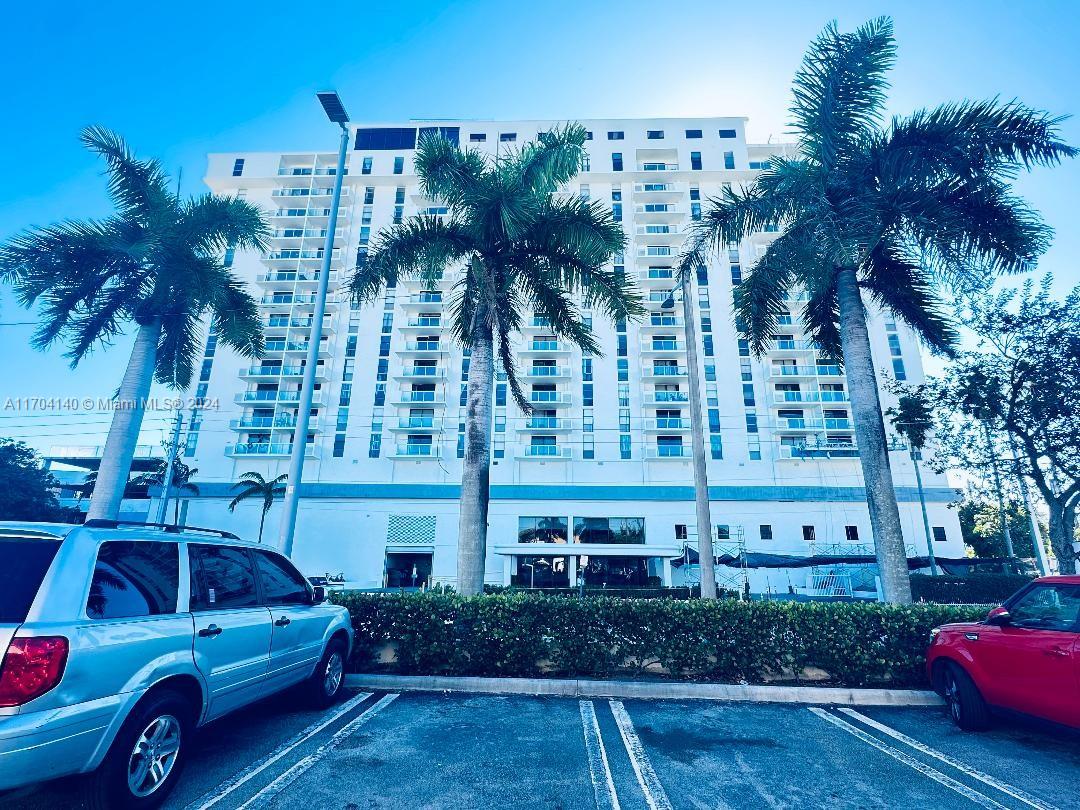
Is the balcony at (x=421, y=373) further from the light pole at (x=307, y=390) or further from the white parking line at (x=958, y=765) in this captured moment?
the white parking line at (x=958, y=765)

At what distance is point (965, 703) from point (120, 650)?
797 cm

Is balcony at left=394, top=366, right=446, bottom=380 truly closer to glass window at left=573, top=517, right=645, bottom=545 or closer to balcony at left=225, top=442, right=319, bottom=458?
balcony at left=225, top=442, right=319, bottom=458

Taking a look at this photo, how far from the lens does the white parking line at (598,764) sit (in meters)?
3.93

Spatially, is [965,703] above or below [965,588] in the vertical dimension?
below

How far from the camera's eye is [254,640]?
15.1ft

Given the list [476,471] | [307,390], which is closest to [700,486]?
[476,471]

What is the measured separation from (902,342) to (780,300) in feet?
125

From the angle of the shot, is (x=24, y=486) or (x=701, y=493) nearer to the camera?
(x=701, y=493)

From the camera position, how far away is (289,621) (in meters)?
5.18

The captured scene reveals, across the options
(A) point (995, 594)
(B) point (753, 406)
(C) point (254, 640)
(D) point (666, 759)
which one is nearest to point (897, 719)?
(D) point (666, 759)

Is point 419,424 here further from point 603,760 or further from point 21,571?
point 21,571

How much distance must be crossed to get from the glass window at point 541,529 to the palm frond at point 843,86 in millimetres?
29783

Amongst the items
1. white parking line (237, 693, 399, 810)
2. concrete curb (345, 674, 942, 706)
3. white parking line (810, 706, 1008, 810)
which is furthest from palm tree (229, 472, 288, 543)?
white parking line (810, 706, 1008, 810)

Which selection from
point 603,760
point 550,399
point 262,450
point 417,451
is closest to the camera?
point 603,760
